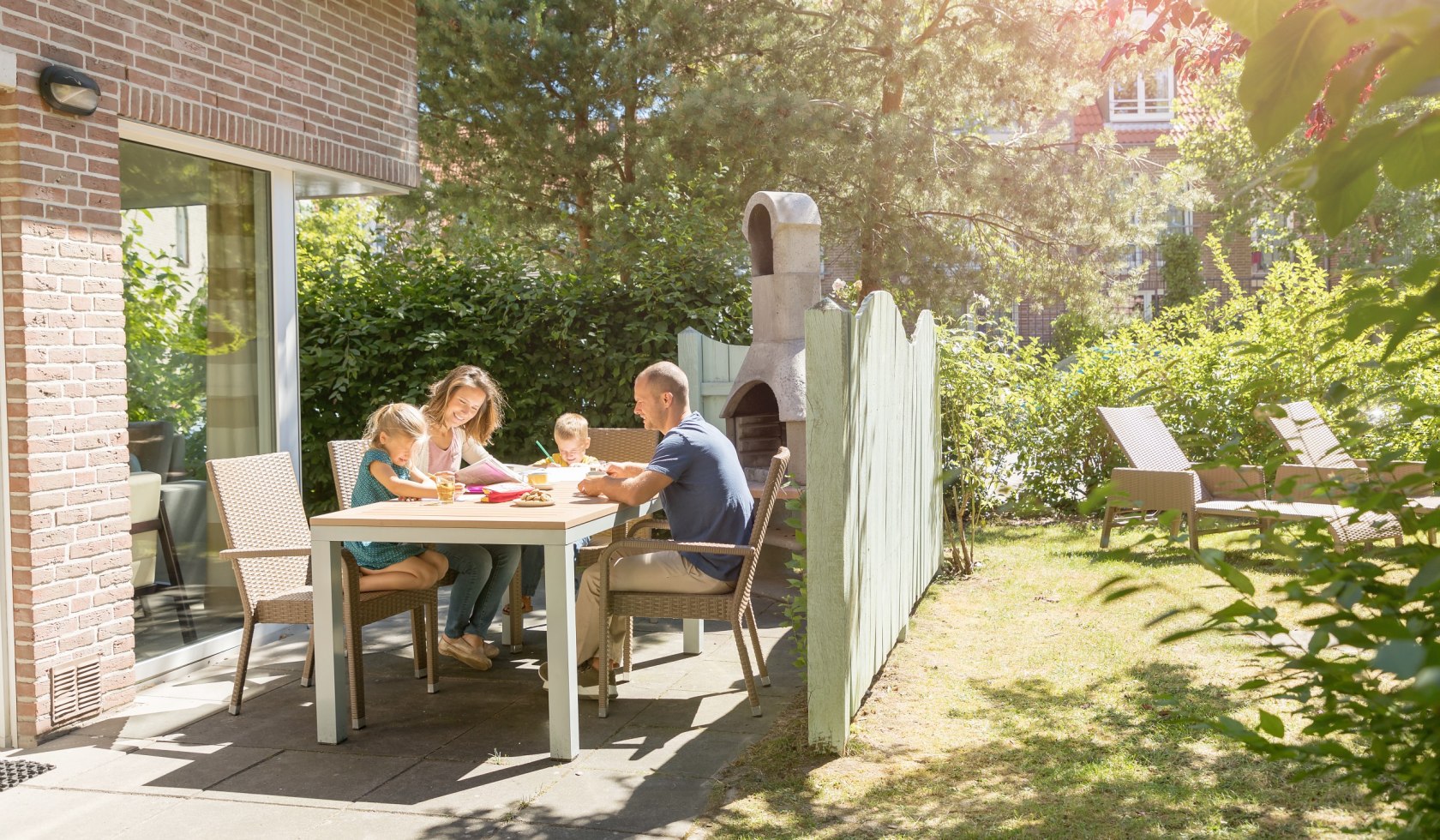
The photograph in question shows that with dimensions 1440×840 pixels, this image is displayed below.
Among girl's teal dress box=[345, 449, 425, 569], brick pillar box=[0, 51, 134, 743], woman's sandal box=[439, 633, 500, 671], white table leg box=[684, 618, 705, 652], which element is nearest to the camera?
brick pillar box=[0, 51, 134, 743]

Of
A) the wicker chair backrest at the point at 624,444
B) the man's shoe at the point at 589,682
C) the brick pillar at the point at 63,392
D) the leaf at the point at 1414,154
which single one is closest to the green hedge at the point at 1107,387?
the wicker chair backrest at the point at 624,444

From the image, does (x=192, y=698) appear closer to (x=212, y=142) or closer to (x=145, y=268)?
(x=145, y=268)

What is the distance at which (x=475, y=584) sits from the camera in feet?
18.9

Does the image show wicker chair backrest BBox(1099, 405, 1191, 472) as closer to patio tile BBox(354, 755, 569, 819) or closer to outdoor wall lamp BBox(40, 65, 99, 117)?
patio tile BBox(354, 755, 569, 819)

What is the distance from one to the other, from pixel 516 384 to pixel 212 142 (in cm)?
377

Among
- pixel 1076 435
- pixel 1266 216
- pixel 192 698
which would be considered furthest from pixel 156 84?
pixel 1266 216

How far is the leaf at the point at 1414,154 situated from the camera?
971 mm

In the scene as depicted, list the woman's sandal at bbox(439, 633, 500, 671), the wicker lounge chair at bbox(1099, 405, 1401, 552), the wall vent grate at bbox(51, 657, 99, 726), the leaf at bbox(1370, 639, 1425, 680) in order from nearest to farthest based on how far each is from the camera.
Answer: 1. the leaf at bbox(1370, 639, 1425, 680)
2. the wall vent grate at bbox(51, 657, 99, 726)
3. the woman's sandal at bbox(439, 633, 500, 671)
4. the wicker lounge chair at bbox(1099, 405, 1401, 552)

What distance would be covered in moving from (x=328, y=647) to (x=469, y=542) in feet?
2.37

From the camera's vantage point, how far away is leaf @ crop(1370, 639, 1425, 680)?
0.82 m

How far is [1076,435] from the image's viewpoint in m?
10.3

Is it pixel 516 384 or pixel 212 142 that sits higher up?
pixel 212 142

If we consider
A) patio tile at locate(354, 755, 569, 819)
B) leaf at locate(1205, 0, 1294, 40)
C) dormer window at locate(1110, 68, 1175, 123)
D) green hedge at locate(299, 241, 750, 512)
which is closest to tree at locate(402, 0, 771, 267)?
green hedge at locate(299, 241, 750, 512)

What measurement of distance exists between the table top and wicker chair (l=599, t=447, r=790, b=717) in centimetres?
23
